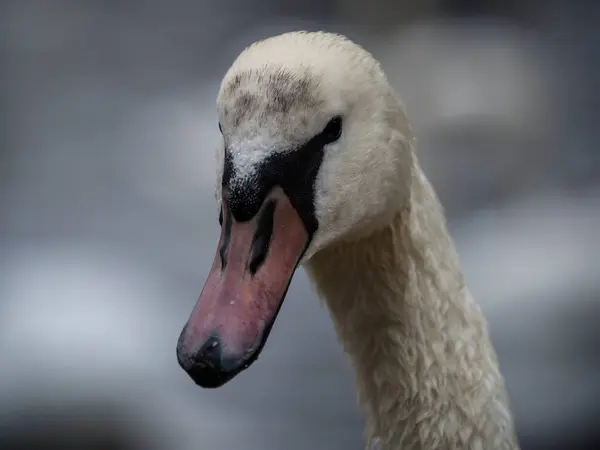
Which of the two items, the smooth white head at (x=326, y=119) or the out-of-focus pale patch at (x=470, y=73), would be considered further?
the out-of-focus pale patch at (x=470, y=73)

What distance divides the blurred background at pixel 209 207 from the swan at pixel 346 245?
112 centimetres

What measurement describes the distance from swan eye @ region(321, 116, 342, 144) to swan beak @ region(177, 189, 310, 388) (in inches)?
2.2

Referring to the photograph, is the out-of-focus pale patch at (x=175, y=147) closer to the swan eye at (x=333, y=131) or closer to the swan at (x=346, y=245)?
the swan at (x=346, y=245)

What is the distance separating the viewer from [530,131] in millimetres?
2918

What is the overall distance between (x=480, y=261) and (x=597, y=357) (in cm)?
40

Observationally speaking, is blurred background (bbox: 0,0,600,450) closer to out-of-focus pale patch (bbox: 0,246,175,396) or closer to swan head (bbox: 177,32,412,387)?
out-of-focus pale patch (bbox: 0,246,175,396)

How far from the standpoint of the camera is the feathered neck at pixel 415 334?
89 centimetres

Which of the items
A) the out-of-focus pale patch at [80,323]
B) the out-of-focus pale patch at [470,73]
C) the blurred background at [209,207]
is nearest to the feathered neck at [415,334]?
the blurred background at [209,207]

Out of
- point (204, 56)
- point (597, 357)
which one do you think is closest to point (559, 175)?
point (597, 357)

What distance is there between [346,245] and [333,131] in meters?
0.13

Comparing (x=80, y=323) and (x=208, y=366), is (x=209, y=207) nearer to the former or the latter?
(x=80, y=323)

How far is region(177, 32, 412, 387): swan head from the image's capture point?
0.70m

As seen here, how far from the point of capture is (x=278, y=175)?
0.73m

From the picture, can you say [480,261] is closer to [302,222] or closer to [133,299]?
[133,299]
